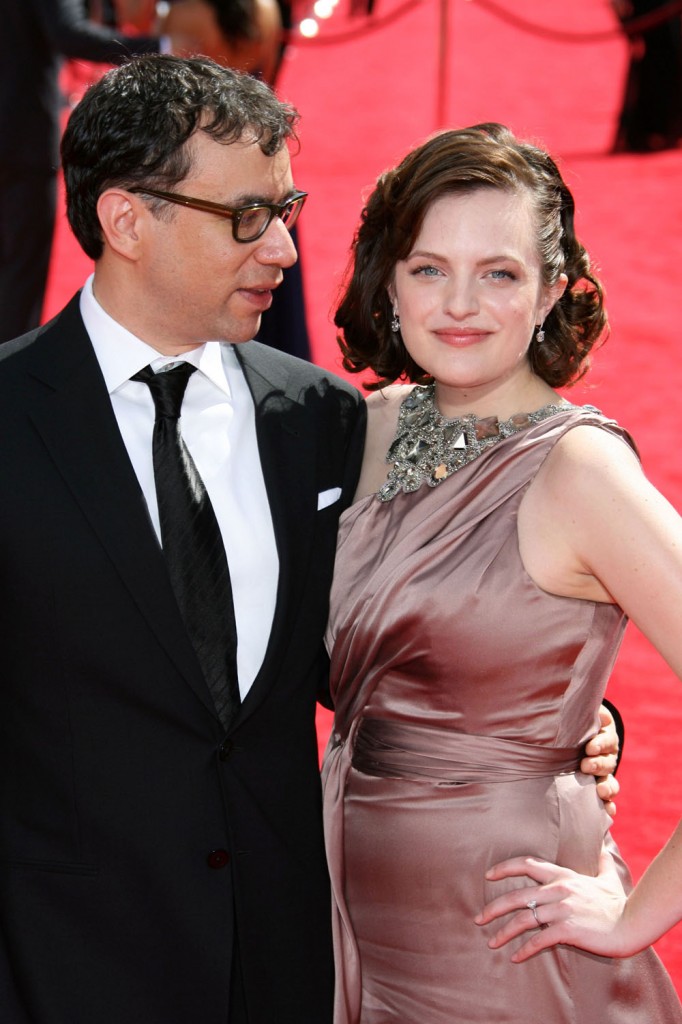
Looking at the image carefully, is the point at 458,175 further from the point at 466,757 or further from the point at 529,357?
the point at 466,757

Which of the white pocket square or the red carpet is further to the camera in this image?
the red carpet

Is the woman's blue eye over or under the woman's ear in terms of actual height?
over

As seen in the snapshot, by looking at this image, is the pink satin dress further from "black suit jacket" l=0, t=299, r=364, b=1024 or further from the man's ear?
the man's ear

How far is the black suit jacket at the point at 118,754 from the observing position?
6.26 ft

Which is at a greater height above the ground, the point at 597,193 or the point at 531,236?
the point at 531,236

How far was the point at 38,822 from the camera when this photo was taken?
1.99 metres

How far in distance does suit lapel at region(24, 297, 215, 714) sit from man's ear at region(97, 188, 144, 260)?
266mm

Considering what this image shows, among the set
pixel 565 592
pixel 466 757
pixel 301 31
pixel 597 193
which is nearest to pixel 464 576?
pixel 565 592

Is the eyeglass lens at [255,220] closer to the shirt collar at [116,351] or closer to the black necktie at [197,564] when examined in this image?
the shirt collar at [116,351]

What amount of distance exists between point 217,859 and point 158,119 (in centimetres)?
113

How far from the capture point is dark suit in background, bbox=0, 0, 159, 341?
505 centimetres

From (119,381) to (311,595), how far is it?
45 centimetres

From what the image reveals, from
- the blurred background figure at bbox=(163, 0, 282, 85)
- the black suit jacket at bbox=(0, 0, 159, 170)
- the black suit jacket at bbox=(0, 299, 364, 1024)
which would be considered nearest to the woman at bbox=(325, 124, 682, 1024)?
the black suit jacket at bbox=(0, 299, 364, 1024)

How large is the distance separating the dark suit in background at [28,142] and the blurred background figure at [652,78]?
4.99 meters
